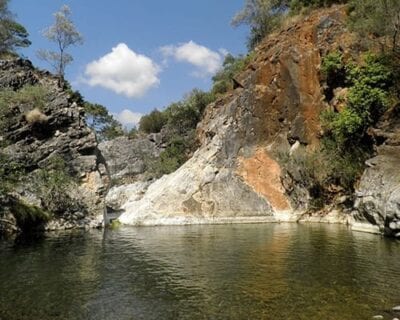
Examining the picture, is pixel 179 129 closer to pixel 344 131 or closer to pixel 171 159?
pixel 171 159

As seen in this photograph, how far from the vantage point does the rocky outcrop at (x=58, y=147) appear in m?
56.4

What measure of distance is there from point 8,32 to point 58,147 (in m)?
28.3

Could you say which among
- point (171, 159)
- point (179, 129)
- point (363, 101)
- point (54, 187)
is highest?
point (179, 129)

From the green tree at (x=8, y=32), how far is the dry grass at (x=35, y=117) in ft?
69.5

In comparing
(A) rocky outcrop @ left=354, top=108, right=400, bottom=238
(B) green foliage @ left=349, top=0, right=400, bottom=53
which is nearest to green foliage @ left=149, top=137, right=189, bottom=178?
(B) green foliage @ left=349, top=0, right=400, bottom=53

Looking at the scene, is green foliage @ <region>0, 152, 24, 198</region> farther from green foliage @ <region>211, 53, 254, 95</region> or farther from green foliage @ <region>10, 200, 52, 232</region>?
green foliage @ <region>211, 53, 254, 95</region>

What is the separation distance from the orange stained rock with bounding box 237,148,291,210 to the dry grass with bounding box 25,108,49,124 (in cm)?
2613

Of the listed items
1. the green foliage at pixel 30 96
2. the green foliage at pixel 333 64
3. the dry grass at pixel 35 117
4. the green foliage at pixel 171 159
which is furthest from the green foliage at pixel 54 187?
the green foliage at pixel 171 159

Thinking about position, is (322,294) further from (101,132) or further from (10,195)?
(101,132)

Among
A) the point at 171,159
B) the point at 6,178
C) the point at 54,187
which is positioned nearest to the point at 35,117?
the point at 54,187

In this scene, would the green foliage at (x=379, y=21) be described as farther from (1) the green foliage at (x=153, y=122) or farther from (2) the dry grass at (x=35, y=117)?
(1) the green foliage at (x=153, y=122)

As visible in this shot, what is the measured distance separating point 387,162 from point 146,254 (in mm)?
23817

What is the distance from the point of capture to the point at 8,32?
75562 mm

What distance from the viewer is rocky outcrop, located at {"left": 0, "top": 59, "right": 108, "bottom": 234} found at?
56375 millimetres
